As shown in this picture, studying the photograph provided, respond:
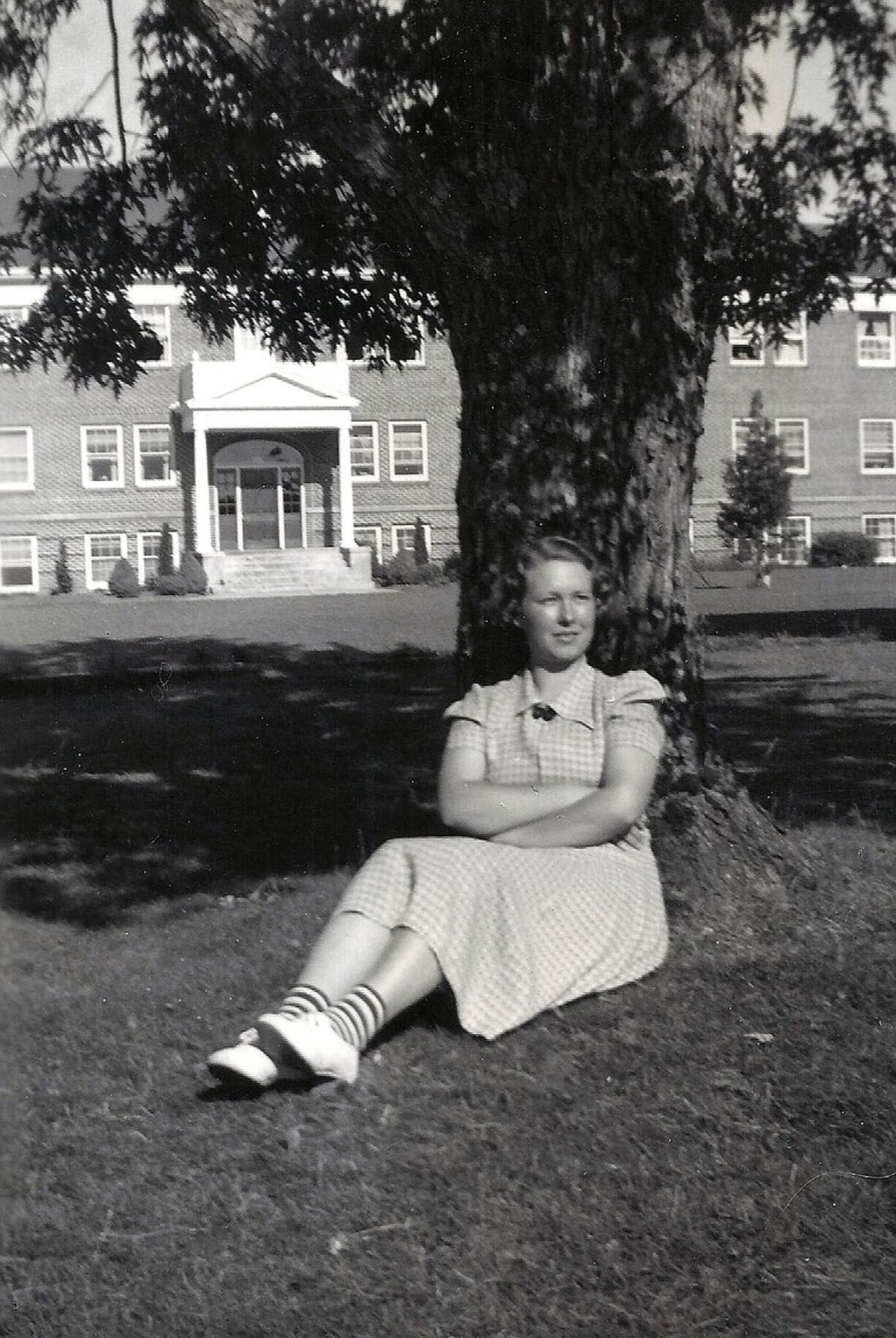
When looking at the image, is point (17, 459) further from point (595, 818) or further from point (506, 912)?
point (506, 912)

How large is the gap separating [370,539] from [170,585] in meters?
2.92

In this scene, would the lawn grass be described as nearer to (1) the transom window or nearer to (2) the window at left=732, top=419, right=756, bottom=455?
(1) the transom window

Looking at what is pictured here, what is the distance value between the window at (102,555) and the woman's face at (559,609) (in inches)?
516

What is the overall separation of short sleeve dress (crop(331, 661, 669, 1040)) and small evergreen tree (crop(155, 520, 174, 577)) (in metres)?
13.9

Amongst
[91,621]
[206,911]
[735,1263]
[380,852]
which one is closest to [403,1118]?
[380,852]

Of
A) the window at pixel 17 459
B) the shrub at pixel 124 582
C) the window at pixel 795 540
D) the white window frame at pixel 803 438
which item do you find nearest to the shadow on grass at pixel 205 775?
the window at pixel 17 459

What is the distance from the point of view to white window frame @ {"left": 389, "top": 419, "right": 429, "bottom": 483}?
50.0 ft

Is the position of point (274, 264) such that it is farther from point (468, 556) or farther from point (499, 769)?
point (499, 769)

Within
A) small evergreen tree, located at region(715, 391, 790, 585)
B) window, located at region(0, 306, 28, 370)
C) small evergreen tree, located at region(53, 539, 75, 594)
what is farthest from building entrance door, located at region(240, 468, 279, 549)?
window, located at region(0, 306, 28, 370)

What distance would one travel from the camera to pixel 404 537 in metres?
17.0

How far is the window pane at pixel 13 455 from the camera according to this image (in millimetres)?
14844

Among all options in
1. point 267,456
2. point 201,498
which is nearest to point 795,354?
point 267,456

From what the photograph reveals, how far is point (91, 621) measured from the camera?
15.0 m

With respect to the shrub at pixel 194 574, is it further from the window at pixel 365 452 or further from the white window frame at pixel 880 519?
the white window frame at pixel 880 519
